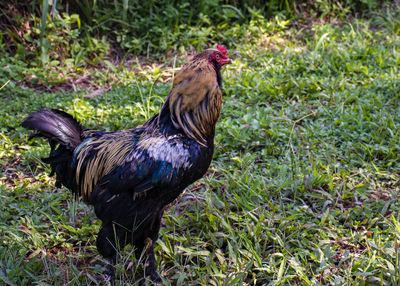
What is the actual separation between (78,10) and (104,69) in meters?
1.05

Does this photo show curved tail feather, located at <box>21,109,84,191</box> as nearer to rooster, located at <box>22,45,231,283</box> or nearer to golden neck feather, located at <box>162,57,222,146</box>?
rooster, located at <box>22,45,231,283</box>

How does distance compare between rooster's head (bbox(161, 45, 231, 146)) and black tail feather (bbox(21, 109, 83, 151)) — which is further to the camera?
black tail feather (bbox(21, 109, 83, 151))

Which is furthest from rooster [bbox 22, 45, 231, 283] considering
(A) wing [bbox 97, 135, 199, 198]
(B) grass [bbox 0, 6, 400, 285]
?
(B) grass [bbox 0, 6, 400, 285]

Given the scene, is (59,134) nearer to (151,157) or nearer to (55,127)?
(55,127)

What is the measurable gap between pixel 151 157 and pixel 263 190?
1.35 m

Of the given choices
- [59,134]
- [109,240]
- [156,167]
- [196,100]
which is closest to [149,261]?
[109,240]

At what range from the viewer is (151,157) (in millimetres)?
2641

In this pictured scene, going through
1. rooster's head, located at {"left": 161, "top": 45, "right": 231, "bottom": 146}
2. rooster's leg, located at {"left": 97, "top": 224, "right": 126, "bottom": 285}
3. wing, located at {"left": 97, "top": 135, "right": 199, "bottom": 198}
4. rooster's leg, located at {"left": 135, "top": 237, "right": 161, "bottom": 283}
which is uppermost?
rooster's head, located at {"left": 161, "top": 45, "right": 231, "bottom": 146}

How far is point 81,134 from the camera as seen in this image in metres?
3.11

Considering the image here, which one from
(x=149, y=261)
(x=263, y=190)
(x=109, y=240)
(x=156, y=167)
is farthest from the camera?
(x=263, y=190)

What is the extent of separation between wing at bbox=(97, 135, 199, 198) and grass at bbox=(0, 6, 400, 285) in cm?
60

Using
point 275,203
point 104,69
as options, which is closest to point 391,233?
point 275,203

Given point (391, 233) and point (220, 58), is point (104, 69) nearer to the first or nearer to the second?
point (220, 58)

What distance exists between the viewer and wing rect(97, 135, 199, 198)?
2604mm
